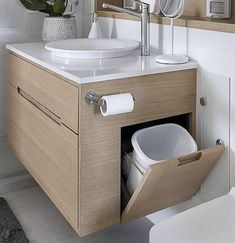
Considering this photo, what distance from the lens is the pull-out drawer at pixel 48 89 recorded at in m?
1.33

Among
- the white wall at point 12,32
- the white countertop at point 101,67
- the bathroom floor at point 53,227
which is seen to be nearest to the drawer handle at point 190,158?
the white countertop at point 101,67

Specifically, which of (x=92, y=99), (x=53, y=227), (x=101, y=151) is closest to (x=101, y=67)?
(x=92, y=99)

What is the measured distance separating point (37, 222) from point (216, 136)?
0.94m

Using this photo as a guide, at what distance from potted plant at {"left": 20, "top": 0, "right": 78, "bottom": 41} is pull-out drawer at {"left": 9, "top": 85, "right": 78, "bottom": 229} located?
34 centimetres

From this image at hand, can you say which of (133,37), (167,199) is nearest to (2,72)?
(133,37)

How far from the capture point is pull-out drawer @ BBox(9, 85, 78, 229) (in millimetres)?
1383

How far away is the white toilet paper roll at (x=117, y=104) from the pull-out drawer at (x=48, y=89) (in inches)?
4.5

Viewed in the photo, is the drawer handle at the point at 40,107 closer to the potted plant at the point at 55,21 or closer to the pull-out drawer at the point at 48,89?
the pull-out drawer at the point at 48,89

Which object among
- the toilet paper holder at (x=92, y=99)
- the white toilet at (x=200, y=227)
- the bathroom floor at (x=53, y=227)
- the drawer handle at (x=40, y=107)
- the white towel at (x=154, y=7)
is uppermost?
the white towel at (x=154, y=7)

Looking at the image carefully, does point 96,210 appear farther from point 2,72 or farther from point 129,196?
point 2,72

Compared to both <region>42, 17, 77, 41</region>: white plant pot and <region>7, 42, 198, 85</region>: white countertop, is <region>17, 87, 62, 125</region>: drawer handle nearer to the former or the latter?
<region>7, 42, 198, 85</region>: white countertop

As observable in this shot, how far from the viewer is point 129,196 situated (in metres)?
1.46

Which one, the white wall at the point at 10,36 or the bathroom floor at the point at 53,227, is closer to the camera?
the bathroom floor at the point at 53,227

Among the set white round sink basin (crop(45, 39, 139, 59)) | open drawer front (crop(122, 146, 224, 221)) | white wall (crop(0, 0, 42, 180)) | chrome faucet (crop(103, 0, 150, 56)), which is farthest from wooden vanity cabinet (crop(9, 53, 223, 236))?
white wall (crop(0, 0, 42, 180))
